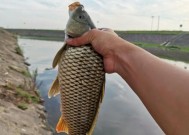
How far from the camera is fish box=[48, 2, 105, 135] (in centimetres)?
282

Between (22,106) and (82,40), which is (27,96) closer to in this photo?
(22,106)

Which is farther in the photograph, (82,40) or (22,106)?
(22,106)

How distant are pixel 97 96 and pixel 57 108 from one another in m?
15.0

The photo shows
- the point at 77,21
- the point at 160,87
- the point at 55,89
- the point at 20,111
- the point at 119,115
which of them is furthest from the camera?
the point at 119,115

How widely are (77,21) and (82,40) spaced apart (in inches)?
5.5

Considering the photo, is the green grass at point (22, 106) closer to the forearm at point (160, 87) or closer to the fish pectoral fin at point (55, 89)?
the fish pectoral fin at point (55, 89)

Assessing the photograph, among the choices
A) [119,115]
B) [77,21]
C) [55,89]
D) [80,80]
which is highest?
[77,21]

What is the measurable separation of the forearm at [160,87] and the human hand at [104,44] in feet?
0.42

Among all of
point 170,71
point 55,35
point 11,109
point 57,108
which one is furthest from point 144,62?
point 55,35

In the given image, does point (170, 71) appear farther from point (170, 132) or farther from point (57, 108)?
point (57, 108)

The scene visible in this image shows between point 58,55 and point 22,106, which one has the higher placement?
point 58,55

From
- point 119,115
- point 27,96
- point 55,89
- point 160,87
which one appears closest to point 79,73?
point 55,89

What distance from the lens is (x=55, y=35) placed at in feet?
457

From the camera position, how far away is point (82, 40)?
9.39ft
